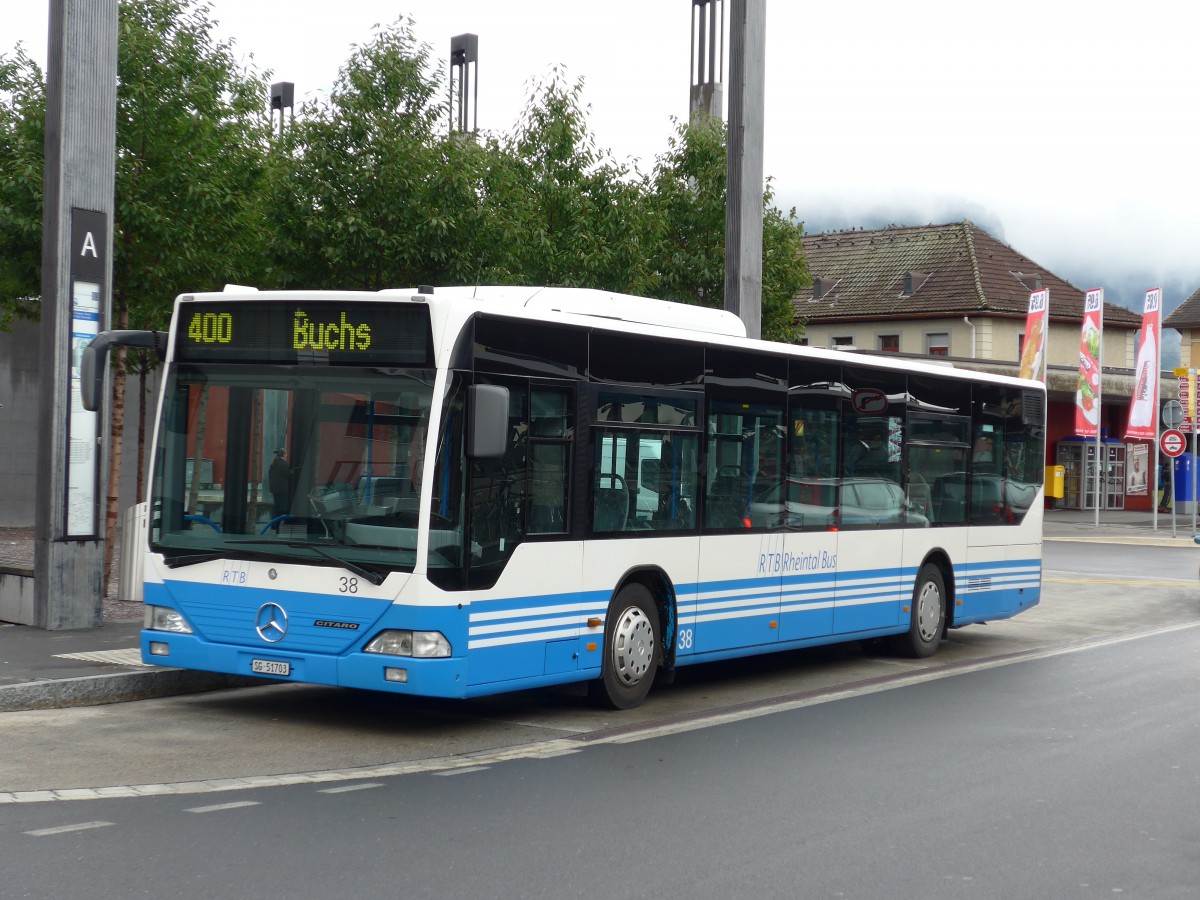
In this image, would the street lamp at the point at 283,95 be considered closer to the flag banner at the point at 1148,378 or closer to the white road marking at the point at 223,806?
the flag banner at the point at 1148,378

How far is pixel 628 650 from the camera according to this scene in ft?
34.5

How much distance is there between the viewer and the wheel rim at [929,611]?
562 inches

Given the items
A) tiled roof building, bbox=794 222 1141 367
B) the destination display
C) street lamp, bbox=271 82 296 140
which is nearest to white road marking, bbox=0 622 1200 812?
the destination display

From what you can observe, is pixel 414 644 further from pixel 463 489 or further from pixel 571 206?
pixel 571 206

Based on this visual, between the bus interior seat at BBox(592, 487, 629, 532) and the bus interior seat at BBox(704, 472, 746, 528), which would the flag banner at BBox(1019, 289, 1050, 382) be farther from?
the bus interior seat at BBox(592, 487, 629, 532)

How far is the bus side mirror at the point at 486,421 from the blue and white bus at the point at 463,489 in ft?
0.04

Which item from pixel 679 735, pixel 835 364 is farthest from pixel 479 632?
pixel 835 364

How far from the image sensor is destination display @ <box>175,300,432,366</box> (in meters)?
9.17

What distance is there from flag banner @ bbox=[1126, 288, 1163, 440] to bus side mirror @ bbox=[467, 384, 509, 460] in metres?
37.0

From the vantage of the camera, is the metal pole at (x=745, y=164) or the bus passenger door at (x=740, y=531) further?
the metal pole at (x=745, y=164)

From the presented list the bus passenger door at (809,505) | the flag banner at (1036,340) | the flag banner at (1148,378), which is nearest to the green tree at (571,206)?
the bus passenger door at (809,505)

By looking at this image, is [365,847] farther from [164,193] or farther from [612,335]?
[164,193]

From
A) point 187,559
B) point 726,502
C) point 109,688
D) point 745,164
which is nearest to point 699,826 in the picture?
point 187,559

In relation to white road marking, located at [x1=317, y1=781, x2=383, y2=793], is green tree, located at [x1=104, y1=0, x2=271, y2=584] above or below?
above
